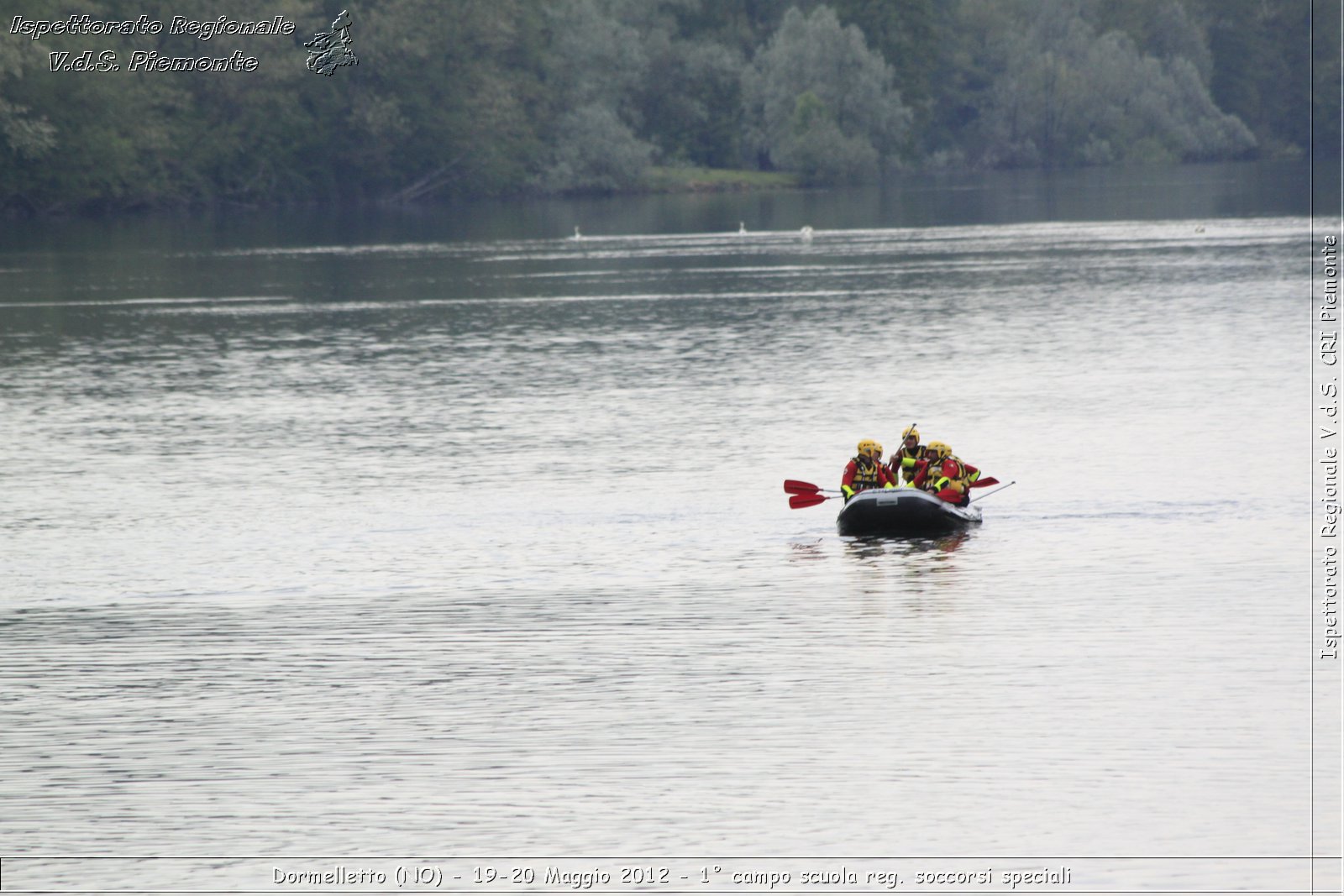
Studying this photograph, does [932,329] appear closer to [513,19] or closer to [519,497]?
[519,497]

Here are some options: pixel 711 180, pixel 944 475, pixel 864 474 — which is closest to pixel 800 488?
pixel 864 474

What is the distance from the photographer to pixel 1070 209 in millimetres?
124438

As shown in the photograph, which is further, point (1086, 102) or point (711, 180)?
point (1086, 102)

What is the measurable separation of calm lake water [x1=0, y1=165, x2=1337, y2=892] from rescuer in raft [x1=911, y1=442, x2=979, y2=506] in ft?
2.20

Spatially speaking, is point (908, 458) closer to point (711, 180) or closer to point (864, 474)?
point (864, 474)

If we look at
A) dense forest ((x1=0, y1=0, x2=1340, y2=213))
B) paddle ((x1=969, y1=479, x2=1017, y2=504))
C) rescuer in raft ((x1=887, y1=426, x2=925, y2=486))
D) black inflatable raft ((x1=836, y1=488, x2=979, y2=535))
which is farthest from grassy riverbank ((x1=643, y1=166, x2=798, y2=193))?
black inflatable raft ((x1=836, y1=488, x2=979, y2=535))

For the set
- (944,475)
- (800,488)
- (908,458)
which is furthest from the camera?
(800,488)

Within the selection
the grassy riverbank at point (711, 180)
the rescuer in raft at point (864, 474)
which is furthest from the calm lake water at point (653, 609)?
the grassy riverbank at point (711, 180)

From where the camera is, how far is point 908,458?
99.1 ft

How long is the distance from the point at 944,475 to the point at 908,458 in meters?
0.73

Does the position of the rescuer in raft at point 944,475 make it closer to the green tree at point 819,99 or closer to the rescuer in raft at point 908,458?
the rescuer in raft at point 908,458

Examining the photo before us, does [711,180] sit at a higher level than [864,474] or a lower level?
higher

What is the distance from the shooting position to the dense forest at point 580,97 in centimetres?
13012

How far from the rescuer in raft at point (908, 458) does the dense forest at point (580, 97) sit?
92.3 meters
